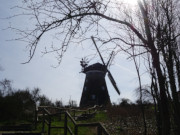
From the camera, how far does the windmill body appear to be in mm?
35938

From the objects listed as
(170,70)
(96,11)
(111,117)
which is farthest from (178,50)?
(111,117)

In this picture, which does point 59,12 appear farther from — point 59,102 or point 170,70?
point 59,102

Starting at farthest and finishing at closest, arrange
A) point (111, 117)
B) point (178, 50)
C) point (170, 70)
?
point (111, 117) < point (178, 50) < point (170, 70)

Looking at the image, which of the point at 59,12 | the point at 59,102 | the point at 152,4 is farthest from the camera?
the point at 59,102

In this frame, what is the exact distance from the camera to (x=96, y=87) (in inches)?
1422

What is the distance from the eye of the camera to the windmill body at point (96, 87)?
118ft

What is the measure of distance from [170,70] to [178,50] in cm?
206

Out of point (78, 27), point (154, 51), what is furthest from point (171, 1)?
point (78, 27)

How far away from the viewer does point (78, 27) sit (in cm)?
496

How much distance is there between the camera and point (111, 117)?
20641 millimetres

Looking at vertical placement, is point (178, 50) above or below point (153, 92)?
above

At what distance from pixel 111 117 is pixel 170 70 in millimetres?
11272

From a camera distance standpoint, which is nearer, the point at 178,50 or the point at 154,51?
the point at 154,51

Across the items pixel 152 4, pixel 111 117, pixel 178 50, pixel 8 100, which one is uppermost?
pixel 152 4
